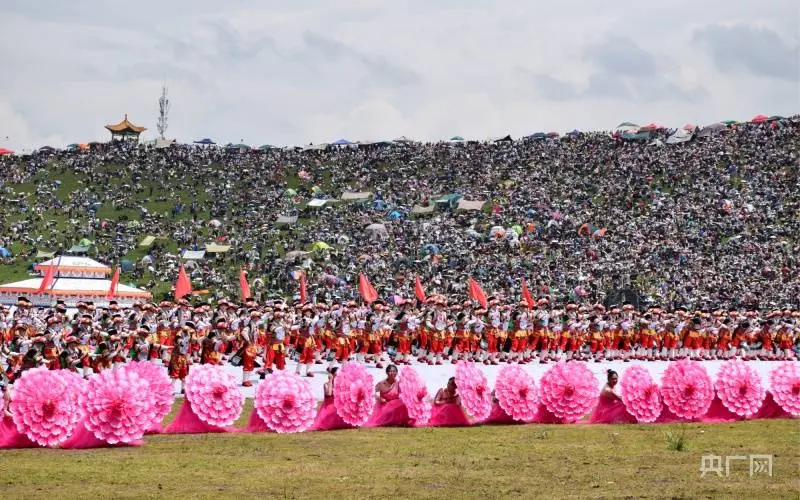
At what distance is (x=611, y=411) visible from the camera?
866 inches

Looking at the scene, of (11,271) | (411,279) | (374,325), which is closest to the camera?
(374,325)

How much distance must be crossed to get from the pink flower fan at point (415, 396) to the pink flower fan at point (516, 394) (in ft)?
4.36

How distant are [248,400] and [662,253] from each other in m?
43.8

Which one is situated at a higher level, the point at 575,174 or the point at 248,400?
the point at 575,174

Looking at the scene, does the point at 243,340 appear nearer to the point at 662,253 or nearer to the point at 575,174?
the point at 662,253

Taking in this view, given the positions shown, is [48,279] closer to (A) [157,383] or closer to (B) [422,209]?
(B) [422,209]

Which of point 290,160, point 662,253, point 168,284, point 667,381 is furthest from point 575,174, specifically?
point 667,381

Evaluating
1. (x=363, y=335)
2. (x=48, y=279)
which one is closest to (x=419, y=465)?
(x=363, y=335)

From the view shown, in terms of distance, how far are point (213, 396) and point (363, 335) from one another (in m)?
15.9

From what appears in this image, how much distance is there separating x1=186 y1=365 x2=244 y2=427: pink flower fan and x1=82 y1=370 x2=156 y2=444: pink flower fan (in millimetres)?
1536

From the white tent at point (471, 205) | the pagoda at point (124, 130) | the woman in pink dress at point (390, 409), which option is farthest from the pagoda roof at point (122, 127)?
the woman in pink dress at point (390, 409)

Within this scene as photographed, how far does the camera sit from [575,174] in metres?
82.2

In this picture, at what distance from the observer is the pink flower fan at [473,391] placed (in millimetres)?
20906

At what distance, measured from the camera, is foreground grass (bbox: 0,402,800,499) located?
14570 mm
